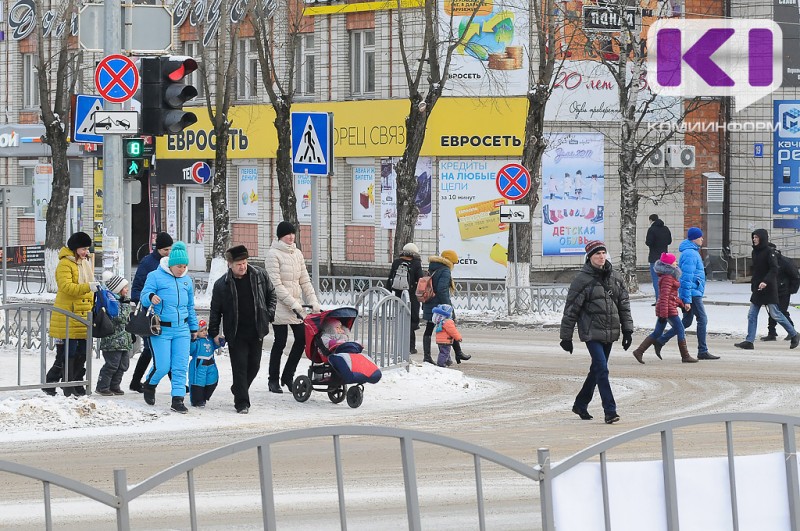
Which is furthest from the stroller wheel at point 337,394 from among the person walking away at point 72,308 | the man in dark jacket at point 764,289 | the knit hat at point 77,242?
the man in dark jacket at point 764,289

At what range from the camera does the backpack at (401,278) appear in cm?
2017

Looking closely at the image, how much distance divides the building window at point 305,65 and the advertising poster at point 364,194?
2.78 m

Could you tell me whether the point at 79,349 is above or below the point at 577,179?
below

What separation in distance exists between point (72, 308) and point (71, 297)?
127 mm

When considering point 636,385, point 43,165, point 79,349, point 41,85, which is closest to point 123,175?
point 79,349

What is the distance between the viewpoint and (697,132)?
116 feet

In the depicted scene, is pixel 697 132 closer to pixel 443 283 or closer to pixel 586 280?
pixel 443 283

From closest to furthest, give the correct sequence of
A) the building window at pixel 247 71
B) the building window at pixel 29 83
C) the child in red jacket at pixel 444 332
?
A: 1. the child in red jacket at pixel 444 332
2. the building window at pixel 247 71
3. the building window at pixel 29 83

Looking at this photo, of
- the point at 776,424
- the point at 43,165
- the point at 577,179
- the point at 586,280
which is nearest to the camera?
the point at 776,424

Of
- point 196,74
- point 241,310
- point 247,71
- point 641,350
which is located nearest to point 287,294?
point 241,310

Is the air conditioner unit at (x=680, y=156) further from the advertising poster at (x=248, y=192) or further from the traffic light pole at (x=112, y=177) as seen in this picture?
the traffic light pole at (x=112, y=177)

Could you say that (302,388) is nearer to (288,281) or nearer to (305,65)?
(288,281)

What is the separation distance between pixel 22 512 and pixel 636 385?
35.6 ft

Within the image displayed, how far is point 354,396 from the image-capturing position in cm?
1376
